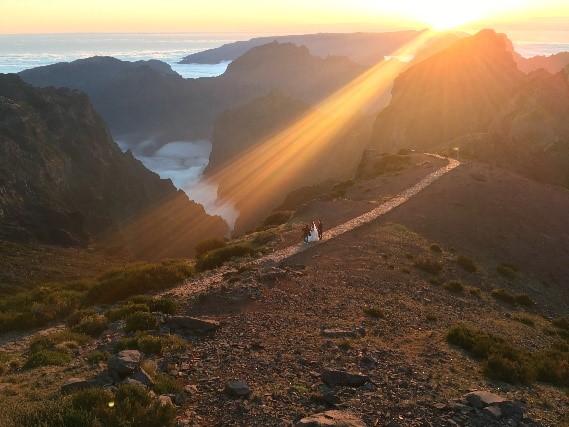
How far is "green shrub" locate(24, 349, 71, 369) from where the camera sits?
53.8 feet

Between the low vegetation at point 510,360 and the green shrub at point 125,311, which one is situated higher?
the green shrub at point 125,311

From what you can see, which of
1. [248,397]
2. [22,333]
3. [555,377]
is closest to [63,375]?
[248,397]

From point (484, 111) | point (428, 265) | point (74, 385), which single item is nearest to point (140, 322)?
point (74, 385)

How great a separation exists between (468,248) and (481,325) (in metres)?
17.2

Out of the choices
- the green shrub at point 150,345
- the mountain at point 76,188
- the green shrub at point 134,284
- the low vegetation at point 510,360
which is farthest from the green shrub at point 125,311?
the mountain at point 76,188

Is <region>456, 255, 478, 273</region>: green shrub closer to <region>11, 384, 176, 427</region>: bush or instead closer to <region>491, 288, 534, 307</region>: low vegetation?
<region>491, 288, 534, 307</region>: low vegetation

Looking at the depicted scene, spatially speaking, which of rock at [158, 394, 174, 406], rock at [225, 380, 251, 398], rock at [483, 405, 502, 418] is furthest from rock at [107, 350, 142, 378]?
rock at [483, 405, 502, 418]

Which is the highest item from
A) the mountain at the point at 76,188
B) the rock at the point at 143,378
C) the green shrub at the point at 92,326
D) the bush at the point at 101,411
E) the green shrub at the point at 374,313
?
the bush at the point at 101,411

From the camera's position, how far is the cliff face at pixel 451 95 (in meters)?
133

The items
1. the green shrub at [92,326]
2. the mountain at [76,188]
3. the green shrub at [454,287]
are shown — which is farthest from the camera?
the mountain at [76,188]

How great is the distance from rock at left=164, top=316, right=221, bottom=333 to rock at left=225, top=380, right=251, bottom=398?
5.01 m

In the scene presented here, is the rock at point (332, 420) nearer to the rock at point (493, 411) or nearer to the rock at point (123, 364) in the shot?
the rock at point (493, 411)

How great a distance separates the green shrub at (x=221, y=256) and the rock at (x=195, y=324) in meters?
12.2

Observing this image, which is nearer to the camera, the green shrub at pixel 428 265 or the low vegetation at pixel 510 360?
the low vegetation at pixel 510 360
